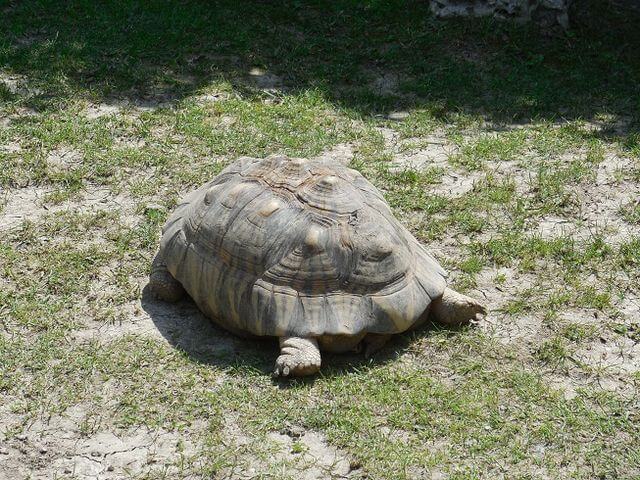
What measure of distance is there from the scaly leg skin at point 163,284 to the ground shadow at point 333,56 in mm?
2579

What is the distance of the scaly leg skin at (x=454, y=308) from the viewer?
445 cm

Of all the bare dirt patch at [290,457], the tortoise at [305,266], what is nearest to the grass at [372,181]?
the bare dirt patch at [290,457]

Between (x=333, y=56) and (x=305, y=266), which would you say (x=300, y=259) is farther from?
(x=333, y=56)

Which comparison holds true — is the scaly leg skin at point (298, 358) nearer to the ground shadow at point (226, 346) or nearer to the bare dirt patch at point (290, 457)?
the ground shadow at point (226, 346)

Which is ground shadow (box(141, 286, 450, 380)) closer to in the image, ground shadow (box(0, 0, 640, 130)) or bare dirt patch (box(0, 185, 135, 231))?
bare dirt patch (box(0, 185, 135, 231))

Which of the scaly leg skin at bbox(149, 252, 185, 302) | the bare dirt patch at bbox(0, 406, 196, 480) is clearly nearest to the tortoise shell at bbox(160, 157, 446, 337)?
the scaly leg skin at bbox(149, 252, 185, 302)

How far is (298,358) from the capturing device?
13.2ft

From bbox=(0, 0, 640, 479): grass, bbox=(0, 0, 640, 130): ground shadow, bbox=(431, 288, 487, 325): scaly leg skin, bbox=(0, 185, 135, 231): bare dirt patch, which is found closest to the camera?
bbox=(0, 0, 640, 479): grass

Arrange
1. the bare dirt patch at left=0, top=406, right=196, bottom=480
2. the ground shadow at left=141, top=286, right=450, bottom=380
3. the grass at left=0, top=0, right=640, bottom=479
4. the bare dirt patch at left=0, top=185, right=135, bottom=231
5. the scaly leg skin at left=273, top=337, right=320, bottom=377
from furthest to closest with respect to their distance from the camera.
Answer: the bare dirt patch at left=0, top=185, right=135, bottom=231 → the ground shadow at left=141, top=286, right=450, bottom=380 → the scaly leg skin at left=273, top=337, right=320, bottom=377 → the grass at left=0, top=0, right=640, bottom=479 → the bare dirt patch at left=0, top=406, right=196, bottom=480

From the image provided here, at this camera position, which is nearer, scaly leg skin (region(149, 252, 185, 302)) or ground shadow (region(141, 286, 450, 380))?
ground shadow (region(141, 286, 450, 380))

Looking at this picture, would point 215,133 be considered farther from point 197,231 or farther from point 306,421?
point 306,421

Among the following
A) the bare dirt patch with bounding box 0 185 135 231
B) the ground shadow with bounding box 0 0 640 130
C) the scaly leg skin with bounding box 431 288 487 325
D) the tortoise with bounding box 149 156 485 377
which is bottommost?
the bare dirt patch with bounding box 0 185 135 231

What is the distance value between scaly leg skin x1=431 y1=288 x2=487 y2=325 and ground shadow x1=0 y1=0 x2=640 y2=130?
269cm

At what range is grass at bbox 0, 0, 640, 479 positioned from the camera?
3908 millimetres
